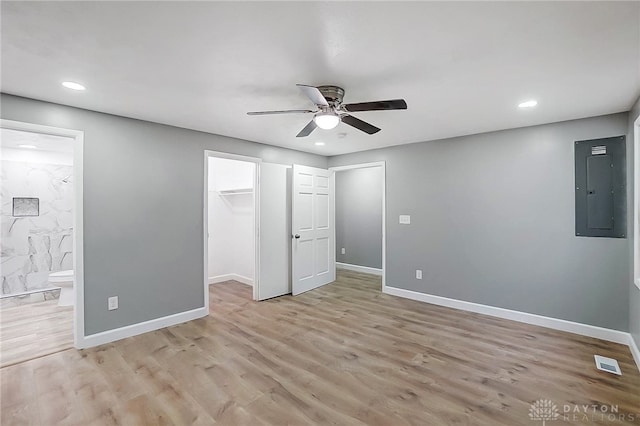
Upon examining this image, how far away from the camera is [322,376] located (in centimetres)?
256

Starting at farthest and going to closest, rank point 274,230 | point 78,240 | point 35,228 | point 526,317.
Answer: point 35,228 < point 274,230 < point 526,317 < point 78,240

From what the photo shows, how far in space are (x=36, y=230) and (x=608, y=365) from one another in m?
7.94

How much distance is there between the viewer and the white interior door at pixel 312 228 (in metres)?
5.04

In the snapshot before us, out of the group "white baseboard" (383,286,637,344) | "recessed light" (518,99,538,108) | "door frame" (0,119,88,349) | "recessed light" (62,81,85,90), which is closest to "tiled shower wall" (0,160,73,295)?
"door frame" (0,119,88,349)

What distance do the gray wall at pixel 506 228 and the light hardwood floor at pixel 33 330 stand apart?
171 inches

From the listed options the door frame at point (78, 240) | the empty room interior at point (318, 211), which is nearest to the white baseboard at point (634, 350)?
the empty room interior at point (318, 211)

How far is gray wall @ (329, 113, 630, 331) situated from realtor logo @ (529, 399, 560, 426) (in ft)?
5.79

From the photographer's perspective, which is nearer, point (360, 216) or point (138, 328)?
point (138, 328)

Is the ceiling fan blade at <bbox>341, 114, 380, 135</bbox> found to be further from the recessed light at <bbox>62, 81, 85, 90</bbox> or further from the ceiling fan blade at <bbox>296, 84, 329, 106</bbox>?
the recessed light at <bbox>62, 81, 85, 90</bbox>

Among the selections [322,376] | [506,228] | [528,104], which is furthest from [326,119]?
[506,228]

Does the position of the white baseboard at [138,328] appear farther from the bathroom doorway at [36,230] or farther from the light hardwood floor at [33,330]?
the bathroom doorway at [36,230]

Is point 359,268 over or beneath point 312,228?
beneath

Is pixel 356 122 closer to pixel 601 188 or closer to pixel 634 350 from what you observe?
pixel 601 188

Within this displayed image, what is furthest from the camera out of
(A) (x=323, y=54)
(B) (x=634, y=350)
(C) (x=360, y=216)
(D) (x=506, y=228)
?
(C) (x=360, y=216)
